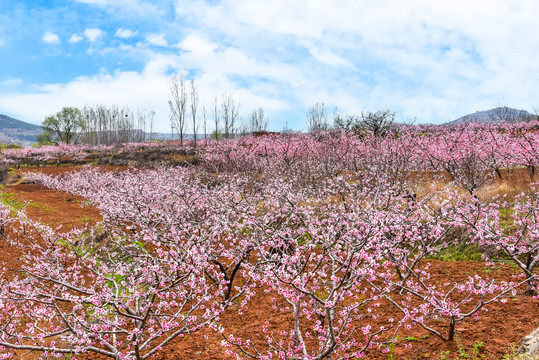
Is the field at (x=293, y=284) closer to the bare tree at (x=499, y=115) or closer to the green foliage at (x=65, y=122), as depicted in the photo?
the bare tree at (x=499, y=115)

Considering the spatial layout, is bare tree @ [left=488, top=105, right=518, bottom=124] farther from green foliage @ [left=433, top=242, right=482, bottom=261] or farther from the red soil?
the red soil

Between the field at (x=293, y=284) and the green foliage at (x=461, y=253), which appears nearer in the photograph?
the field at (x=293, y=284)

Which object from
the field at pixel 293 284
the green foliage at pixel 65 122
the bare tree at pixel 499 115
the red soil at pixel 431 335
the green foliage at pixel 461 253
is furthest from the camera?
the green foliage at pixel 65 122

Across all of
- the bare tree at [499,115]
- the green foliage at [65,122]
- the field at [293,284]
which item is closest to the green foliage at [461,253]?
the field at [293,284]

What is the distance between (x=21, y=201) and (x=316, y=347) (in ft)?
89.0

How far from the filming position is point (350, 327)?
19.4 ft

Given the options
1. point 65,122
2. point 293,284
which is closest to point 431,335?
point 293,284

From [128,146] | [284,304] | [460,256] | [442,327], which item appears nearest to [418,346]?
[442,327]

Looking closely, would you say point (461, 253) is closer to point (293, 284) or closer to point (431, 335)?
point (431, 335)

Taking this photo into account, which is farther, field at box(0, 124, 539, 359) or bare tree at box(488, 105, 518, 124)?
bare tree at box(488, 105, 518, 124)

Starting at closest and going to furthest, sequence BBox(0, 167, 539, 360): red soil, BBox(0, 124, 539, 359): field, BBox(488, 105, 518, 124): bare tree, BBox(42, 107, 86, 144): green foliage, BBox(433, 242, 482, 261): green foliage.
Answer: BBox(0, 124, 539, 359): field → BBox(0, 167, 539, 360): red soil → BBox(433, 242, 482, 261): green foliage → BBox(488, 105, 518, 124): bare tree → BBox(42, 107, 86, 144): green foliage

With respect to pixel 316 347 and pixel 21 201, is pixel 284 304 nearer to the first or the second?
pixel 316 347

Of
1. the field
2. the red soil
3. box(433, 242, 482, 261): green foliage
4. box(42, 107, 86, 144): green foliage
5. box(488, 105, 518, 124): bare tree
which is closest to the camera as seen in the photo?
the field

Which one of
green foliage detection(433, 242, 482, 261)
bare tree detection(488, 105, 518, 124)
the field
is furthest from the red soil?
bare tree detection(488, 105, 518, 124)
